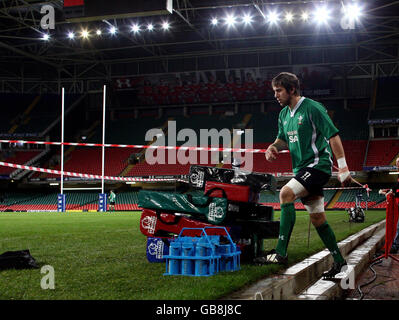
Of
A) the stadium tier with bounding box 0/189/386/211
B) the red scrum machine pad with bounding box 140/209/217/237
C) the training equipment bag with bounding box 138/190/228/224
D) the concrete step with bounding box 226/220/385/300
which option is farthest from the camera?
the stadium tier with bounding box 0/189/386/211

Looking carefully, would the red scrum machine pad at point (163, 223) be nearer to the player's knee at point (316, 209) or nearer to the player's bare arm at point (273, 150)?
the player's bare arm at point (273, 150)

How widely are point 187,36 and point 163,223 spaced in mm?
30156

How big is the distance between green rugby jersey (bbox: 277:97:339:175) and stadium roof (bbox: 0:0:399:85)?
21450 millimetres

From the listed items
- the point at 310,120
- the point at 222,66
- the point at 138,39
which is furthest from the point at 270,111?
the point at 310,120

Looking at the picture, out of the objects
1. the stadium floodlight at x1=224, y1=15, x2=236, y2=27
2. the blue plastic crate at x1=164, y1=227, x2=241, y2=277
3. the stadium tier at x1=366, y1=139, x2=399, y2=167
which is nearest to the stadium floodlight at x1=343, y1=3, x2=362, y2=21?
the stadium floodlight at x1=224, y1=15, x2=236, y2=27

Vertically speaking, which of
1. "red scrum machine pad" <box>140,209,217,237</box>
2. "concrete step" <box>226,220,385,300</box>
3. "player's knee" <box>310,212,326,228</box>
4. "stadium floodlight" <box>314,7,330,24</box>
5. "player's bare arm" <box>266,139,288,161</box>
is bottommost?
"concrete step" <box>226,220,385,300</box>

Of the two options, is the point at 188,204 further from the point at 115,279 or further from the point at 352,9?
the point at 352,9

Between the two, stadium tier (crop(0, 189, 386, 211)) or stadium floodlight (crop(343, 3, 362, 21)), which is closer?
stadium floodlight (crop(343, 3, 362, 21))

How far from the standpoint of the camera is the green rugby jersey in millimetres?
4332

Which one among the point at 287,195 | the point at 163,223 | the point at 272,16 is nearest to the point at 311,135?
the point at 287,195

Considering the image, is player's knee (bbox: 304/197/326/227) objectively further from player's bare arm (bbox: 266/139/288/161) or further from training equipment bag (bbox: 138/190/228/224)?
training equipment bag (bbox: 138/190/228/224)

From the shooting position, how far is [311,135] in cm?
441
